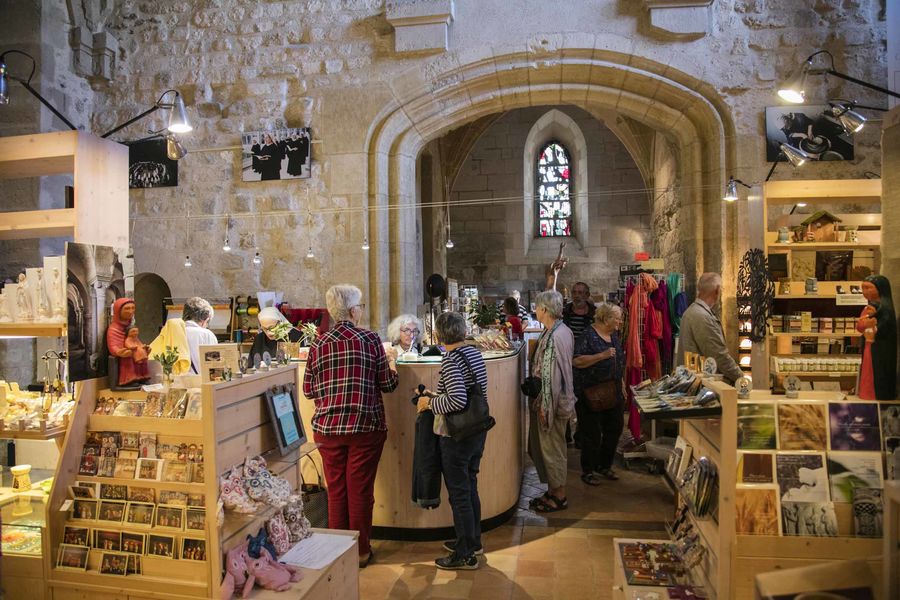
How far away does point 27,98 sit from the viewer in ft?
20.7

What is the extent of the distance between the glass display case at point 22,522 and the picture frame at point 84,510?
303mm

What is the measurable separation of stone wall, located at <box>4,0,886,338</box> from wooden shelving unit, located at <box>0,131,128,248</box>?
3.49m

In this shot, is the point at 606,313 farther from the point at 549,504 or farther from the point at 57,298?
the point at 57,298

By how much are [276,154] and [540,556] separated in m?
4.81

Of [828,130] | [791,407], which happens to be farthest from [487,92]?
[791,407]

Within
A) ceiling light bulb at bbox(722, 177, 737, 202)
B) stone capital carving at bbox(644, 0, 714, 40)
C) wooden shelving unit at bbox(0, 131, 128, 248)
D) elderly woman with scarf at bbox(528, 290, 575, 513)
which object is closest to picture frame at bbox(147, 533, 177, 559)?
wooden shelving unit at bbox(0, 131, 128, 248)

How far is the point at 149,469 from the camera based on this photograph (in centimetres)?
252

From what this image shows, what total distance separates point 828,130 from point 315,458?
5.39m

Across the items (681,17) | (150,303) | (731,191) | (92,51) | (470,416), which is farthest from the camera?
(150,303)

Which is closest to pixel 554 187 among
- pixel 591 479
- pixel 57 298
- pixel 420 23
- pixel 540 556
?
pixel 420 23

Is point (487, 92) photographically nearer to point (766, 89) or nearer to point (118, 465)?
point (766, 89)

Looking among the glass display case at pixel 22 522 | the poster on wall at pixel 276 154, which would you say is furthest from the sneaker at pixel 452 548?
the poster on wall at pixel 276 154

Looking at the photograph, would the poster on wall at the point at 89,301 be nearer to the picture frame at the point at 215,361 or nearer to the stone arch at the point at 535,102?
the picture frame at the point at 215,361

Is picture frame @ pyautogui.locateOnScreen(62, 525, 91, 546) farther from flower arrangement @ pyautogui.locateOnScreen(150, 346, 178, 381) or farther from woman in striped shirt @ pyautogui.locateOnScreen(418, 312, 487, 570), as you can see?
woman in striped shirt @ pyautogui.locateOnScreen(418, 312, 487, 570)
